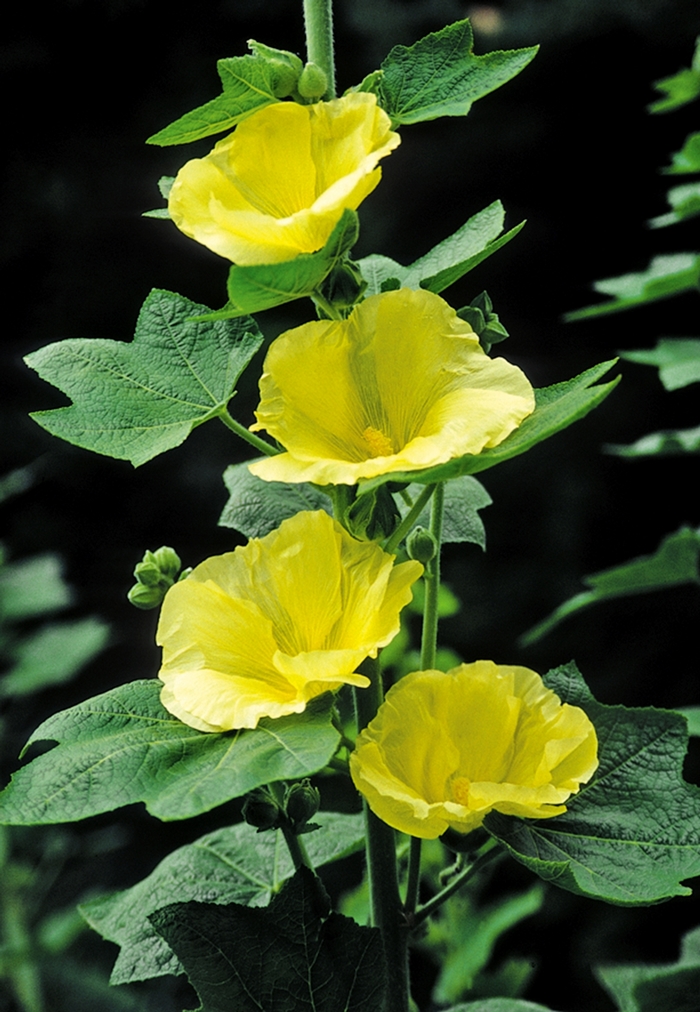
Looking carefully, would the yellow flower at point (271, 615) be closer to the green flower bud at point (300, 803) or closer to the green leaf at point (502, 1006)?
the green flower bud at point (300, 803)

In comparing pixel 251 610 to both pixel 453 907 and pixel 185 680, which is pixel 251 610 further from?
pixel 453 907

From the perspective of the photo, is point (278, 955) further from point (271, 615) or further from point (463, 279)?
point (463, 279)

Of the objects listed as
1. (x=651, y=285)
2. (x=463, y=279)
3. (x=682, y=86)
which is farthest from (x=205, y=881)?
(x=463, y=279)

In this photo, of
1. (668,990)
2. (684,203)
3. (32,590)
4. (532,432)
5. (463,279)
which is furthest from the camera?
(463,279)

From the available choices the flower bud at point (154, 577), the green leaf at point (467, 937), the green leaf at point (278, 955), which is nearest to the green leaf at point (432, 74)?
the flower bud at point (154, 577)

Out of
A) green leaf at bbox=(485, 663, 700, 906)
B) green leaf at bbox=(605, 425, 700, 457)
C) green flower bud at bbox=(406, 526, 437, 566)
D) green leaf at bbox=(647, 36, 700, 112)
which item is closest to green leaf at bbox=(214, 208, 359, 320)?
green flower bud at bbox=(406, 526, 437, 566)

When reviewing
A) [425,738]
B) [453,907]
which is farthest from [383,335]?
[453,907]
